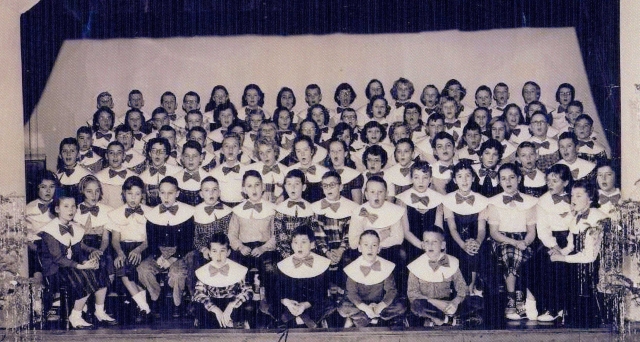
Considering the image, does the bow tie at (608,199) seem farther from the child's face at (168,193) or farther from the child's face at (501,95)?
the child's face at (168,193)

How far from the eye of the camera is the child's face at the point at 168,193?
25.3 feet

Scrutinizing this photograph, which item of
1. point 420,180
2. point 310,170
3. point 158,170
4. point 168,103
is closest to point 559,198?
point 420,180

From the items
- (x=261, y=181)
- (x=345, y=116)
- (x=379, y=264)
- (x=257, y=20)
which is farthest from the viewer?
(x=257, y=20)

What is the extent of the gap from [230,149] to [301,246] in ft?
4.26

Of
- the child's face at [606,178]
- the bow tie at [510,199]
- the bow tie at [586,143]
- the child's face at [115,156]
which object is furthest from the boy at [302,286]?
the bow tie at [586,143]

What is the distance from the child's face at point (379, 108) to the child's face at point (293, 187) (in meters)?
1.21

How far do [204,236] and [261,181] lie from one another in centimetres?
64

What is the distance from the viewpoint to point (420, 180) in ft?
25.5

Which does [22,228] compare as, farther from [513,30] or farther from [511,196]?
[513,30]

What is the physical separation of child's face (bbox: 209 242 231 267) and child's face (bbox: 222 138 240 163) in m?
1.06

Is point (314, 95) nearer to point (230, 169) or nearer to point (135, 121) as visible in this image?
point (230, 169)

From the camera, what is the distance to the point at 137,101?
8.86 metres

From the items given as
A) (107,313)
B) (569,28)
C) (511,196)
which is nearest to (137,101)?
(107,313)

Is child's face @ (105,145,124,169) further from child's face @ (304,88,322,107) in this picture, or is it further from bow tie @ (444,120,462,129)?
bow tie @ (444,120,462,129)
